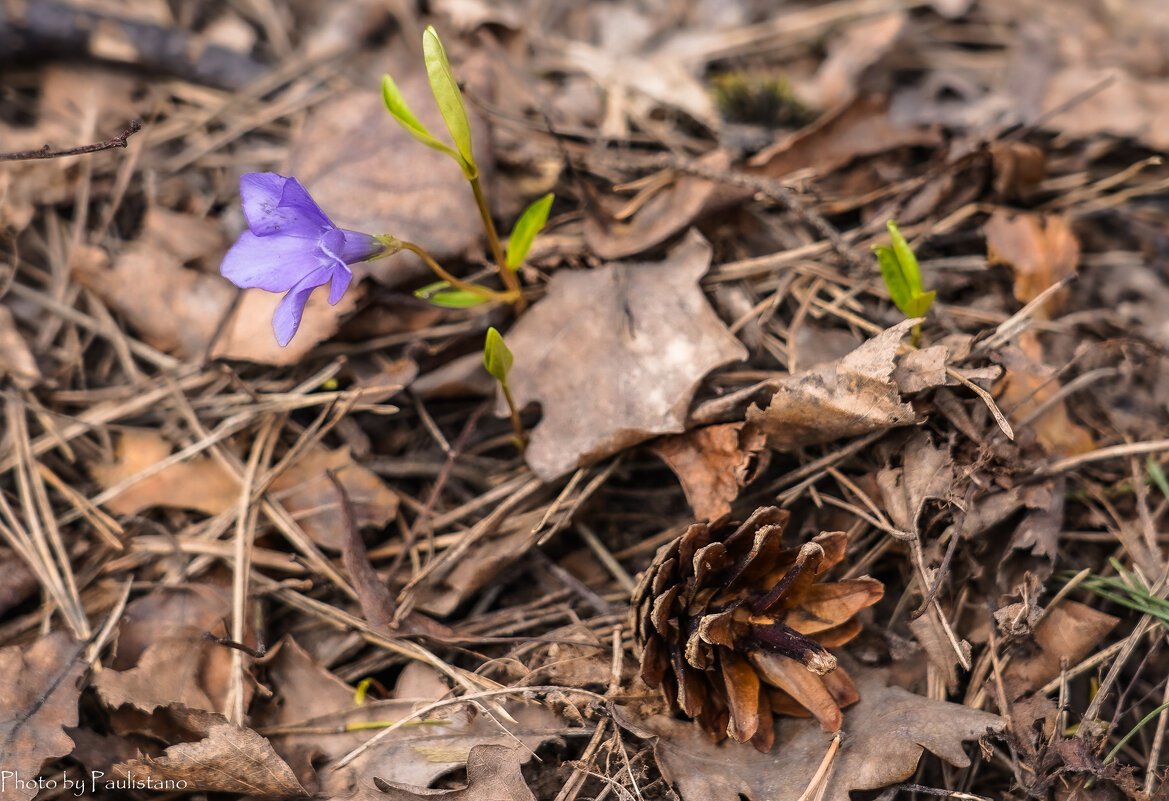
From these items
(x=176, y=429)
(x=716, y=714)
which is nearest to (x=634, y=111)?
(x=176, y=429)

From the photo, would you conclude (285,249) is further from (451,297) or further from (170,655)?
(170,655)

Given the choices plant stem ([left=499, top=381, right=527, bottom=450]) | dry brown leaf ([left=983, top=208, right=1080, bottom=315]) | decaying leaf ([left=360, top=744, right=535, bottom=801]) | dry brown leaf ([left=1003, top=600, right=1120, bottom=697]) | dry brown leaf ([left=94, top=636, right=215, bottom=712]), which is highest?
dry brown leaf ([left=983, top=208, right=1080, bottom=315])

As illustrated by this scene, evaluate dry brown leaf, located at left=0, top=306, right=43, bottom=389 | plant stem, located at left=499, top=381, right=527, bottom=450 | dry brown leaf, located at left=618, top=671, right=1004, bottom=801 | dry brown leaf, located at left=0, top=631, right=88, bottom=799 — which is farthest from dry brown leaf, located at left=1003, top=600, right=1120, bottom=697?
dry brown leaf, located at left=0, top=306, right=43, bottom=389

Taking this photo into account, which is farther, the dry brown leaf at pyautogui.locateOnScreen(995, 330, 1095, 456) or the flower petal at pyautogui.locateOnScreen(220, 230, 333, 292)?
the dry brown leaf at pyautogui.locateOnScreen(995, 330, 1095, 456)

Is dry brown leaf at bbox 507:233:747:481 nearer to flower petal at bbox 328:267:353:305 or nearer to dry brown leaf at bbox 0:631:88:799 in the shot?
flower petal at bbox 328:267:353:305

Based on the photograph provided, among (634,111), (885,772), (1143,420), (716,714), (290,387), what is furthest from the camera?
(634,111)

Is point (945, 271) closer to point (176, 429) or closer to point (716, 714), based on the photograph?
point (716, 714)

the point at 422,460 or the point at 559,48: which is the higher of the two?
the point at 559,48
